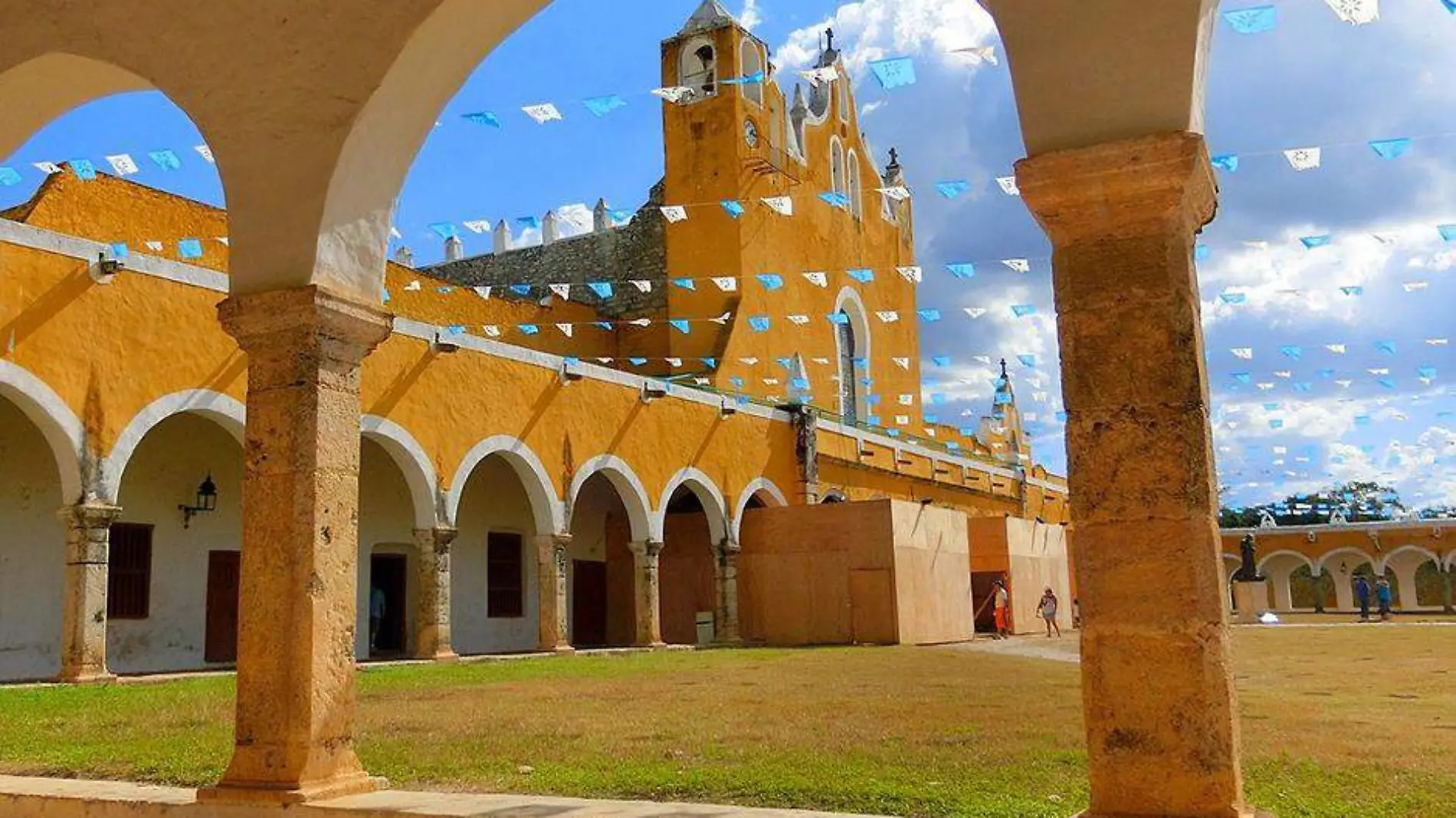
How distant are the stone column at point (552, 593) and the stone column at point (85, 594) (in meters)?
6.08

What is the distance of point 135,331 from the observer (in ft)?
37.6

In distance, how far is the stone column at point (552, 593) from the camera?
15945 mm

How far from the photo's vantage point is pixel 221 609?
14.0 metres

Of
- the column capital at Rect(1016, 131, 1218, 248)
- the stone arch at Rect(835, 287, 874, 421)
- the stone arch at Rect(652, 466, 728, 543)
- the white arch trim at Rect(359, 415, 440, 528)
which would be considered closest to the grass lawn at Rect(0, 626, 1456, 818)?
the column capital at Rect(1016, 131, 1218, 248)

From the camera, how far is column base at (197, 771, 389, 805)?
4102mm

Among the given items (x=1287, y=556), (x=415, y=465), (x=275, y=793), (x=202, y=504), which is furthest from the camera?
(x=1287, y=556)

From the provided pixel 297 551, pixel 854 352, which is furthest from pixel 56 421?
pixel 854 352

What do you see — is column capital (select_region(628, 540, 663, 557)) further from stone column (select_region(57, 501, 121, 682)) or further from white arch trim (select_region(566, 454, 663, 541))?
stone column (select_region(57, 501, 121, 682))

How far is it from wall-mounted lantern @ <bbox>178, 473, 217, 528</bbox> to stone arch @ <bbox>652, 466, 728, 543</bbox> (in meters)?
6.62

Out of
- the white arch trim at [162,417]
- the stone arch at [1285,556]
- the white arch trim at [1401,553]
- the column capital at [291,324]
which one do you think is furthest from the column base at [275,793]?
the stone arch at [1285,556]

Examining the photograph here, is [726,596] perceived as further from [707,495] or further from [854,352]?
[854,352]

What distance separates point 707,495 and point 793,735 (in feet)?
41.6

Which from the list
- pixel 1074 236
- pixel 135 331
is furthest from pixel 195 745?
pixel 135 331

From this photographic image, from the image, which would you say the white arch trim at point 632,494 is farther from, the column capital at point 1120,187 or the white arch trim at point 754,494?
the column capital at point 1120,187
